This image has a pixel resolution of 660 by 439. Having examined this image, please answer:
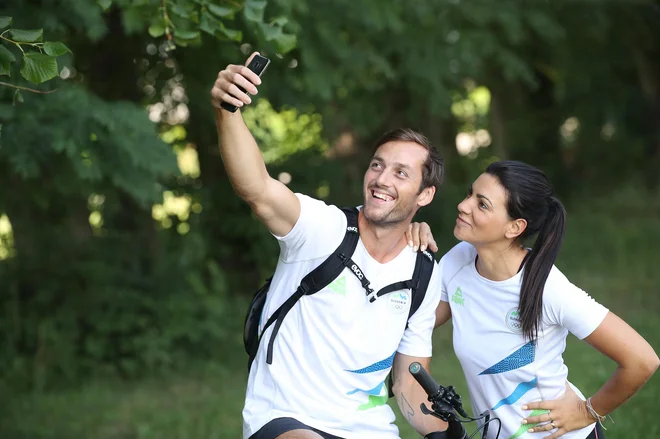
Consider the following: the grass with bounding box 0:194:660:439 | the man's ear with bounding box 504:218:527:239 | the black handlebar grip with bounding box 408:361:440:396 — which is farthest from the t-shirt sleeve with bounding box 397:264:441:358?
the grass with bounding box 0:194:660:439

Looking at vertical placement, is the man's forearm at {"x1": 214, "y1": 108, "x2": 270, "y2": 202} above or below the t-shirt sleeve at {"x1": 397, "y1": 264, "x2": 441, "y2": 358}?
above

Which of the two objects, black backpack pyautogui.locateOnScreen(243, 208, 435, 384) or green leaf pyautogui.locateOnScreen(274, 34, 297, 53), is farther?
green leaf pyautogui.locateOnScreen(274, 34, 297, 53)

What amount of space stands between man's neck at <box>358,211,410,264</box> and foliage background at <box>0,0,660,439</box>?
3.53ft

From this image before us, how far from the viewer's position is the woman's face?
3447 mm

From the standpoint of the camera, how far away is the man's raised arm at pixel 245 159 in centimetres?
293

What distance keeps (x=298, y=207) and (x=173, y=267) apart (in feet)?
20.9

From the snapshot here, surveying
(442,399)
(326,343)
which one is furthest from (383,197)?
(442,399)

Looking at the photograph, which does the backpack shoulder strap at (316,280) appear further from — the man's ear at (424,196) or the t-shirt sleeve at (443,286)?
the t-shirt sleeve at (443,286)

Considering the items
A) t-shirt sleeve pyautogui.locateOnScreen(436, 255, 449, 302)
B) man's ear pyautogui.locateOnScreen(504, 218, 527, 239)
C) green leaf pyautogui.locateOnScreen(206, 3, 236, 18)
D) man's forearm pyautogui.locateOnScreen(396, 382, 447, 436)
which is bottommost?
man's forearm pyautogui.locateOnScreen(396, 382, 447, 436)

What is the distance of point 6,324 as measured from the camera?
8.95m

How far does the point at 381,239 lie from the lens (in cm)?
343

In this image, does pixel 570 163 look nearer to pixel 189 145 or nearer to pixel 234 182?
pixel 189 145

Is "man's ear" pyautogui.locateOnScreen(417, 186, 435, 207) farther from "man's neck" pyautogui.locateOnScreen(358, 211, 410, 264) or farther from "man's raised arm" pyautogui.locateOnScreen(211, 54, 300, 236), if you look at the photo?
"man's raised arm" pyautogui.locateOnScreen(211, 54, 300, 236)

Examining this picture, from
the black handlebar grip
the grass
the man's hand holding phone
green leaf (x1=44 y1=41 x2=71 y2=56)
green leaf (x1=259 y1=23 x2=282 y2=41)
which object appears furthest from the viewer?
the grass
